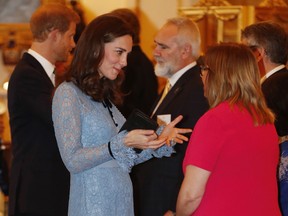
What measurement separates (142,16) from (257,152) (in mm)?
4899

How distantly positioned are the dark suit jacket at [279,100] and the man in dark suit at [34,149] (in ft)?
4.03

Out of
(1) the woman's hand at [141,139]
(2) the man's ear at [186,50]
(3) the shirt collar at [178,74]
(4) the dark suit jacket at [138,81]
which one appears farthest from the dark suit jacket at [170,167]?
(4) the dark suit jacket at [138,81]

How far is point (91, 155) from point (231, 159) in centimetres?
61

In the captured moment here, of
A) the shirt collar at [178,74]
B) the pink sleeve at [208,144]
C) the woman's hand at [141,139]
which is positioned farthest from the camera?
the shirt collar at [178,74]

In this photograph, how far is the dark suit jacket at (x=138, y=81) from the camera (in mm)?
5883

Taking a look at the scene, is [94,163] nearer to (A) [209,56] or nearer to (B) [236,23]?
(A) [209,56]

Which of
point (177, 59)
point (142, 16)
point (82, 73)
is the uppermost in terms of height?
point (82, 73)

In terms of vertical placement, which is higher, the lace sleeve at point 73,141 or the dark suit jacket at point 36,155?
the lace sleeve at point 73,141

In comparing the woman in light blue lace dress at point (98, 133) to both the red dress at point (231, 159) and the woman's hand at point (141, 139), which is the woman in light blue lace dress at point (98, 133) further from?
the red dress at point (231, 159)

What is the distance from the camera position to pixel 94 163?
310 cm

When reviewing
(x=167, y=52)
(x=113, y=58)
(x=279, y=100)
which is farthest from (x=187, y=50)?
(x=113, y=58)

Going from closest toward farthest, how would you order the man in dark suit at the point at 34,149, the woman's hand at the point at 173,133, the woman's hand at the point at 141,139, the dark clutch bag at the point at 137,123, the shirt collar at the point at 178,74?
1. the woman's hand at the point at 141,139
2. the dark clutch bag at the point at 137,123
3. the woman's hand at the point at 173,133
4. the man in dark suit at the point at 34,149
5. the shirt collar at the point at 178,74

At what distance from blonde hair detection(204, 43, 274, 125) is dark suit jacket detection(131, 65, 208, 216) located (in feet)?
3.12

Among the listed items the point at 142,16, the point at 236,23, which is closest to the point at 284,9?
the point at 236,23
